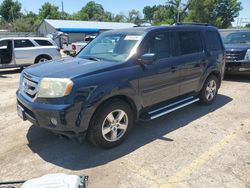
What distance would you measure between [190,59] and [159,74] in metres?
1.06

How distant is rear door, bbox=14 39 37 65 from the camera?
1237 cm

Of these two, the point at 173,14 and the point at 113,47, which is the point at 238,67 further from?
the point at 173,14

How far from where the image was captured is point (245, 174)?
11.6ft

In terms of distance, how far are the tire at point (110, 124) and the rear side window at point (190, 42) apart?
1861mm

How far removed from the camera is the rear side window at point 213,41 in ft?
20.4

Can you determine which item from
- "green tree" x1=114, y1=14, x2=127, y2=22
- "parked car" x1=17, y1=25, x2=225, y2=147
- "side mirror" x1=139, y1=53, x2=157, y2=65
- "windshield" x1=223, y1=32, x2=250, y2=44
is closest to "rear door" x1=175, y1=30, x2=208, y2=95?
"parked car" x1=17, y1=25, x2=225, y2=147

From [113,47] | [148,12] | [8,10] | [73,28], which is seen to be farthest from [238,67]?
[148,12]

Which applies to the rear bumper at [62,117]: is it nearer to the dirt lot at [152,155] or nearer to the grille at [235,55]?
the dirt lot at [152,155]

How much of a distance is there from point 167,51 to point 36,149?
9.25 ft

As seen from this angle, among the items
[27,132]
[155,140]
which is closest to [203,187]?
[155,140]

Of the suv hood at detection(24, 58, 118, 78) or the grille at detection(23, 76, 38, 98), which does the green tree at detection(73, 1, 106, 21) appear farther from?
the grille at detection(23, 76, 38, 98)

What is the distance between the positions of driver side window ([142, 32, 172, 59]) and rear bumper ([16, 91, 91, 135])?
1.60 meters

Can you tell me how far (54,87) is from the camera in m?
3.75

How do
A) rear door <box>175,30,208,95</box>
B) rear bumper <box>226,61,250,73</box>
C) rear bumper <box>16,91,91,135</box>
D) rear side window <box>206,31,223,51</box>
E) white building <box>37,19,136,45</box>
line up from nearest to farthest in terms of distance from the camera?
rear bumper <box>16,91,91,135</box> < rear door <box>175,30,208,95</box> < rear side window <box>206,31,223,51</box> < rear bumper <box>226,61,250,73</box> < white building <box>37,19,136,45</box>
